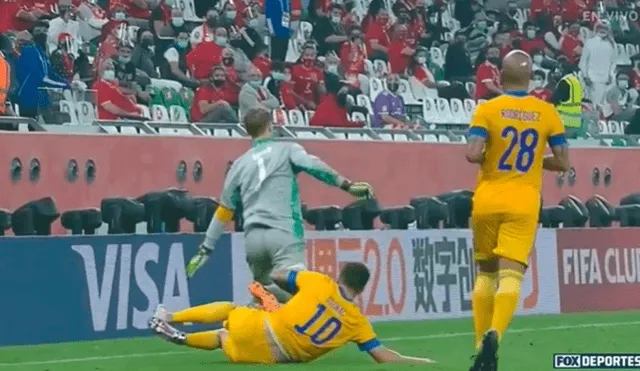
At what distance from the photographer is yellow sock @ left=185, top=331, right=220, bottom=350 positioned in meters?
12.4

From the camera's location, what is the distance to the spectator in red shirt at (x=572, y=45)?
31078 millimetres

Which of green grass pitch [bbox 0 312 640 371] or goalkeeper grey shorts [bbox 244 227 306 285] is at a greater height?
goalkeeper grey shorts [bbox 244 227 306 285]

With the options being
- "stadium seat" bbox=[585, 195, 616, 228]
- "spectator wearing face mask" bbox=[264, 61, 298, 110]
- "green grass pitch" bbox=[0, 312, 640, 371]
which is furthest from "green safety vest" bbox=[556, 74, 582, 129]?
"green grass pitch" bbox=[0, 312, 640, 371]

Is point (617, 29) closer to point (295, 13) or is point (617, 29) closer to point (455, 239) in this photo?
point (295, 13)

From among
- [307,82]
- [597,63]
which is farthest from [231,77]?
[597,63]

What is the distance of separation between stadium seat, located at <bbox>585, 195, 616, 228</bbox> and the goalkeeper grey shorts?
9.77 metres

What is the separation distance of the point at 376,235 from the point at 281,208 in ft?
17.4

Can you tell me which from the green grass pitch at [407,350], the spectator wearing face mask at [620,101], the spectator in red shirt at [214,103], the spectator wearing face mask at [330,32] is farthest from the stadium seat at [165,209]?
the spectator wearing face mask at [620,101]

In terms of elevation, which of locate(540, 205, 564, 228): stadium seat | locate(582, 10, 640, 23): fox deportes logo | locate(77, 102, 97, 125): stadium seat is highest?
locate(582, 10, 640, 23): fox deportes logo

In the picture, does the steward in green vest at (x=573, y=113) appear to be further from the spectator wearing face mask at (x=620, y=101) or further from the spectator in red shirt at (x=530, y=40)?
the spectator in red shirt at (x=530, y=40)

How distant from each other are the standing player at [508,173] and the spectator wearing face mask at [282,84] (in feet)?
39.7

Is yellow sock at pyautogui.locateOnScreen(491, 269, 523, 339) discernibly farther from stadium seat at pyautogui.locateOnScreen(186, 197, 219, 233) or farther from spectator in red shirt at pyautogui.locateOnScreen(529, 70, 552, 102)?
spectator in red shirt at pyautogui.locateOnScreen(529, 70, 552, 102)

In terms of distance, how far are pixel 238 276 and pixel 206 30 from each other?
7776 mm

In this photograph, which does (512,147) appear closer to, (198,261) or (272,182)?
(272,182)
